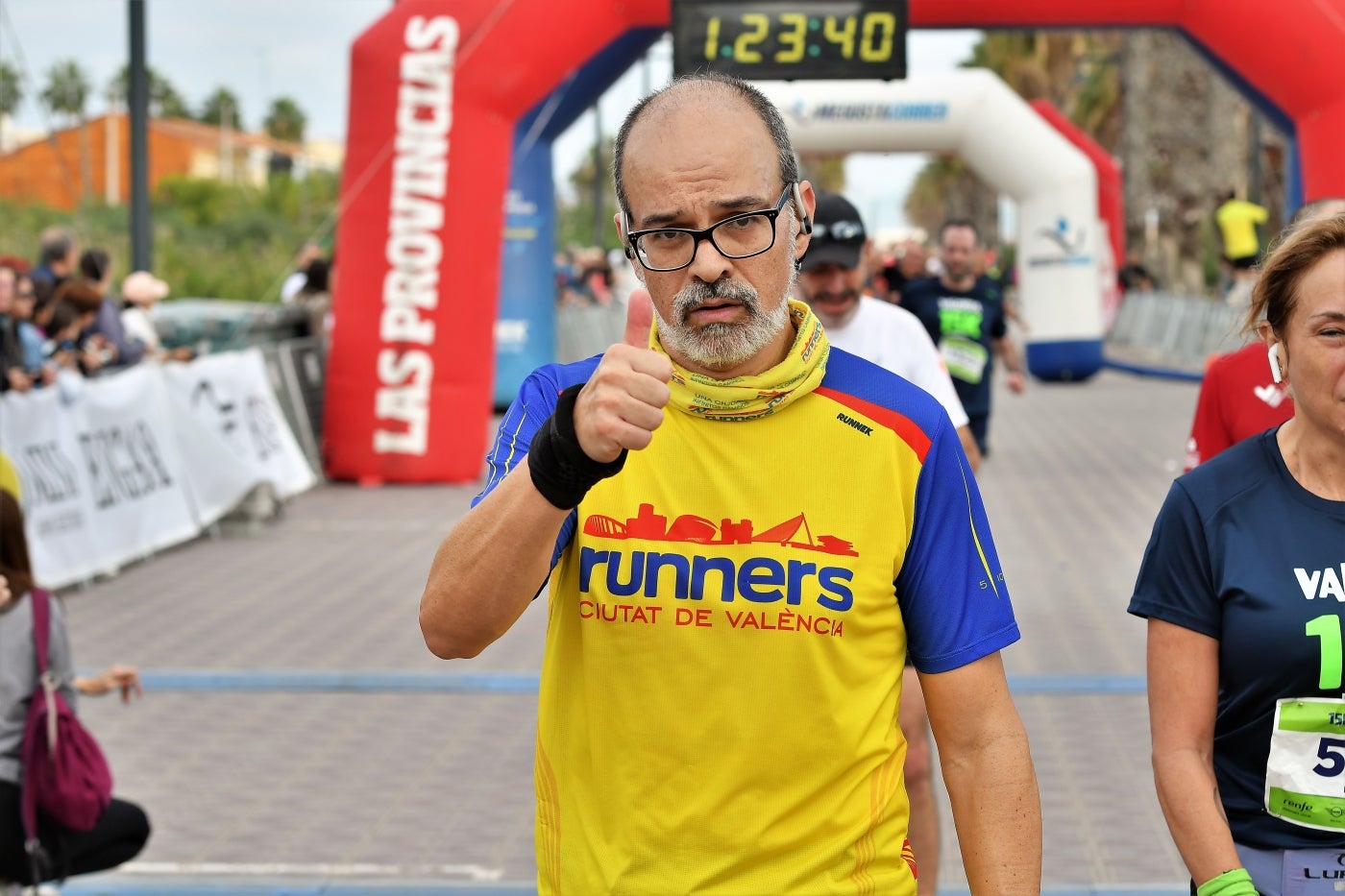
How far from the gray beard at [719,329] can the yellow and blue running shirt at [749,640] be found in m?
0.10

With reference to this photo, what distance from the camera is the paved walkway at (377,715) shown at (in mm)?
5656

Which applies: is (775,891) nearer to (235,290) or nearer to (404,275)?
(404,275)

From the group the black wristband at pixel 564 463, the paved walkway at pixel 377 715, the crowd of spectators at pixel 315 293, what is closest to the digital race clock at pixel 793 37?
the paved walkway at pixel 377 715

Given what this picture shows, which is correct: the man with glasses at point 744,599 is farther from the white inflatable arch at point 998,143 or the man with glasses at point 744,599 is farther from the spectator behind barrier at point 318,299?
the white inflatable arch at point 998,143

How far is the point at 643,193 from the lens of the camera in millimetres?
2332

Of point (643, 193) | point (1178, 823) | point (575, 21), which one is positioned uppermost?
point (575, 21)

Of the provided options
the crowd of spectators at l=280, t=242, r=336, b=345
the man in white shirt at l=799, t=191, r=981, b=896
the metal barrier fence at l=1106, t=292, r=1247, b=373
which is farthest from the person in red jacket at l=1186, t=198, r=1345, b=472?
the metal barrier fence at l=1106, t=292, r=1247, b=373

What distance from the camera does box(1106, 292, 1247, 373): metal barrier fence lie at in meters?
25.0

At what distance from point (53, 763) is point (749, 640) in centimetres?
269

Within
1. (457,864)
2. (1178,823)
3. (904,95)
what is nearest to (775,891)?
(1178,823)

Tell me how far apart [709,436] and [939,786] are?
14.5 ft

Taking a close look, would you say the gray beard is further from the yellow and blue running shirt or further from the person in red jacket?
the person in red jacket

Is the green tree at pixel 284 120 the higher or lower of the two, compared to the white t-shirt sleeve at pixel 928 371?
higher

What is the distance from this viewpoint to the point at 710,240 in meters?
2.29
